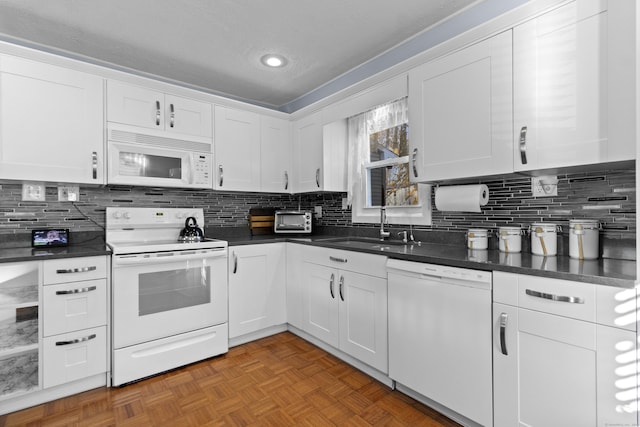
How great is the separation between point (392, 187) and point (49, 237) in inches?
107

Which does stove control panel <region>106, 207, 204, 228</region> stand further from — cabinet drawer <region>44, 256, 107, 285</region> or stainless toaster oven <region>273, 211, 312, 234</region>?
stainless toaster oven <region>273, 211, 312, 234</region>

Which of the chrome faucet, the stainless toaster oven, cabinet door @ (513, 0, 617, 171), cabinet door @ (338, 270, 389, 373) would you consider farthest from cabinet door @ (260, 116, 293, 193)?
cabinet door @ (513, 0, 617, 171)

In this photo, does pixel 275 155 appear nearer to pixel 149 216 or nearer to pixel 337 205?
pixel 337 205

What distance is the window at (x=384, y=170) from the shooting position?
269 centimetres

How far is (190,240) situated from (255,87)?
1690 millimetres

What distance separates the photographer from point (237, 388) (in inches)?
82.7

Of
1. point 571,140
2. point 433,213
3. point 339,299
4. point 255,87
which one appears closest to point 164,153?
point 255,87

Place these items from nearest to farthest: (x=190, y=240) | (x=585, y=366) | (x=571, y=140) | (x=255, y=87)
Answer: (x=585, y=366), (x=571, y=140), (x=190, y=240), (x=255, y=87)

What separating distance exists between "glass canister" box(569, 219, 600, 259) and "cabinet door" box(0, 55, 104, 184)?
9.89ft

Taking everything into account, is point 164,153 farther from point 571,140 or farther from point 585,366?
point 585,366

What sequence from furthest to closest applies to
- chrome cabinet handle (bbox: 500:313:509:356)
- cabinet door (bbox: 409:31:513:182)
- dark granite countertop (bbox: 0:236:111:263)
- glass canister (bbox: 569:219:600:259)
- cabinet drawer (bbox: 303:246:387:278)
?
cabinet drawer (bbox: 303:246:387:278) < dark granite countertop (bbox: 0:236:111:263) < cabinet door (bbox: 409:31:513:182) < glass canister (bbox: 569:219:600:259) < chrome cabinet handle (bbox: 500:313:509:356)

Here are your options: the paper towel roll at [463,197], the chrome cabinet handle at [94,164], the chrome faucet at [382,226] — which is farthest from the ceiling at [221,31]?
the chrome faucet at [382,226]

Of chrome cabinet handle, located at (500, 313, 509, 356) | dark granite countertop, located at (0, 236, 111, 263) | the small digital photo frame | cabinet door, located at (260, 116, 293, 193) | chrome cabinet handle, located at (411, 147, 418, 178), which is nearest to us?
chrome cabinet handle, located at (500, 313, 509, 356)

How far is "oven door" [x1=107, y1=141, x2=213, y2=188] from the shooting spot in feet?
7.90
